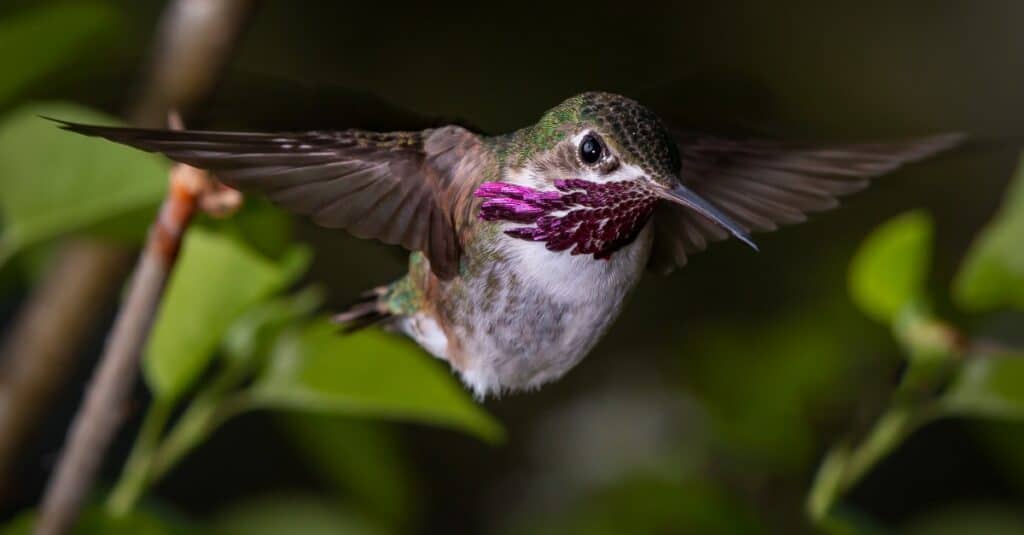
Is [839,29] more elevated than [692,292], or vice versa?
[839,29]

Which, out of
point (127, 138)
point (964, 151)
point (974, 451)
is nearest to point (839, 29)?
point (974, 451)

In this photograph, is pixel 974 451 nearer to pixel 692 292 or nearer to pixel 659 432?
pixel 692 292

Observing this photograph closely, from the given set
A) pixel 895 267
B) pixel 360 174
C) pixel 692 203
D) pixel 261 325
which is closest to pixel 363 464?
pixel 261 325

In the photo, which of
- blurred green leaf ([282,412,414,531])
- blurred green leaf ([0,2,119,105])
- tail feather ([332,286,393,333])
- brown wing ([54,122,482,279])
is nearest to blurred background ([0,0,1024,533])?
blurred green leaf ([282,412,414,531])

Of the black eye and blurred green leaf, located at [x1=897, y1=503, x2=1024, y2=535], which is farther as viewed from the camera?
blurred green leaf, located at [x1=897, y1=503, x2=1024, y2=535]

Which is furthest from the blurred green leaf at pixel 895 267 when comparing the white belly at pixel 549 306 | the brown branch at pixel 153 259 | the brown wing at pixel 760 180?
the brown branch at pixel 153 259

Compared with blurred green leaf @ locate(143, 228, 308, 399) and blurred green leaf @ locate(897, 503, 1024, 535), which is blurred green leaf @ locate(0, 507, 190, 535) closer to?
blurred green leaf @ locate(143, 228, 308, 399)
